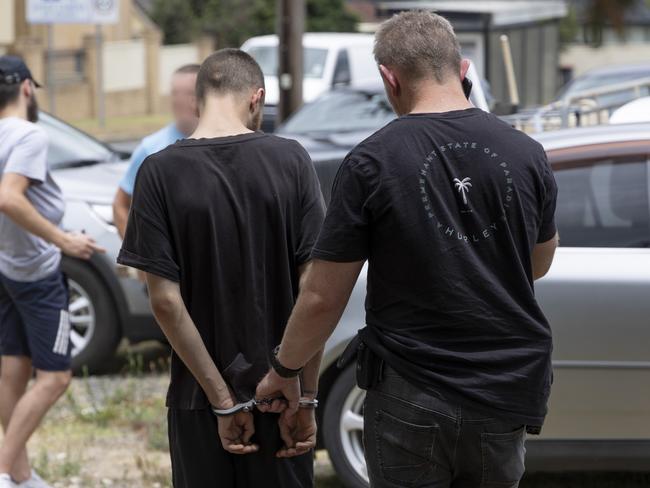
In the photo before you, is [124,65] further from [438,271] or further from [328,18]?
[438,271]

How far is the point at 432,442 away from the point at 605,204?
7.23 ft

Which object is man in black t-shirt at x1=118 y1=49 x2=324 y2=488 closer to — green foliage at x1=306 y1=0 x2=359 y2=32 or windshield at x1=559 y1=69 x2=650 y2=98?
windshield at x1=559 y1=69 x2=650 y2=98

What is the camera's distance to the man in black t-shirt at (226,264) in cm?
306

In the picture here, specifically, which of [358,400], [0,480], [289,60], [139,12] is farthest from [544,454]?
[139,12]

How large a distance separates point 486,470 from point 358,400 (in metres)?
2.03

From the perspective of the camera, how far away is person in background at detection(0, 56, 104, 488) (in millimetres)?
4500

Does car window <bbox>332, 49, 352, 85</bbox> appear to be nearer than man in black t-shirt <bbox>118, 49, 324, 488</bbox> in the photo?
No

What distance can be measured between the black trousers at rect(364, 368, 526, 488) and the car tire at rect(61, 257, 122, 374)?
4310 mm

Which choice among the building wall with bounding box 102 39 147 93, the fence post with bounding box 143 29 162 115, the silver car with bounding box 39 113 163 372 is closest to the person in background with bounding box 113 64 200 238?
the silver car with bounding box 39 113 163 372

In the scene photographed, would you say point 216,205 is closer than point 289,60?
Yes

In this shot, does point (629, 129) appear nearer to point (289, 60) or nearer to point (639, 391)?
point (639, 391)

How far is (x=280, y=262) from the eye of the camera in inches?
124

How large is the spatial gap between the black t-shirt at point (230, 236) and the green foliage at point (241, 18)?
35492 mm

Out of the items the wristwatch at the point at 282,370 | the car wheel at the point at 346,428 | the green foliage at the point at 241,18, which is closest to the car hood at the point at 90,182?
the car wheel at the point at 346,428
